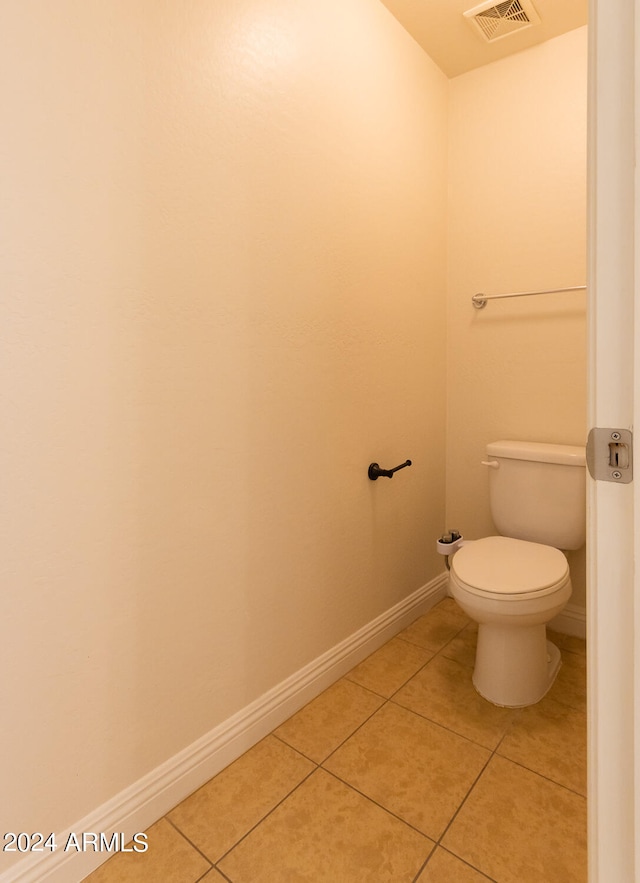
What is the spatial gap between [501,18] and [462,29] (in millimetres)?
150

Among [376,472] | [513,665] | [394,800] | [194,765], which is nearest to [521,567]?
[513,665]

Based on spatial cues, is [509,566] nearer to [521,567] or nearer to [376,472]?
[521,567]

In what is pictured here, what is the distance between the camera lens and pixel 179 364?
1212 mm

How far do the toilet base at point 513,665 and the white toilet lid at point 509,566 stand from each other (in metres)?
0.17

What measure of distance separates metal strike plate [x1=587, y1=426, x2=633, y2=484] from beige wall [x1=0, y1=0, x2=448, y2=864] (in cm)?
96

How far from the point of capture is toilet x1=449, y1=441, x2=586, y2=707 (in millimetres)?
1516

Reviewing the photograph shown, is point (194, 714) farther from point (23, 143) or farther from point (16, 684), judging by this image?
point (23, 143)

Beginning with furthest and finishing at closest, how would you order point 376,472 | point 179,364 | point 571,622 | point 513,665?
point 571,622 < point 376,472 < point 513,665 < point 179,364

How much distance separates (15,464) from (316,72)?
1.51 meters

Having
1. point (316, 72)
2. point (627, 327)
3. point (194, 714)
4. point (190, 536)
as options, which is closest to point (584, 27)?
point (316, 72)

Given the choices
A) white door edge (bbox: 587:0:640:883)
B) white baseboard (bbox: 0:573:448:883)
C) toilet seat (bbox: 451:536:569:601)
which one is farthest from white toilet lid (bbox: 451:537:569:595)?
white door edge (bbox: 587:0:640:883)

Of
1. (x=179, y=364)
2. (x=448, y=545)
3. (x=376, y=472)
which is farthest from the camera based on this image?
(x=448, y=545)

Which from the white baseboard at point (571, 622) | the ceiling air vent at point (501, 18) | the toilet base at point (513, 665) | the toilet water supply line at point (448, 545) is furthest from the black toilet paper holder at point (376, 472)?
the ceiling air vent at point (501, 18)

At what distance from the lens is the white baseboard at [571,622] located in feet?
6.73
